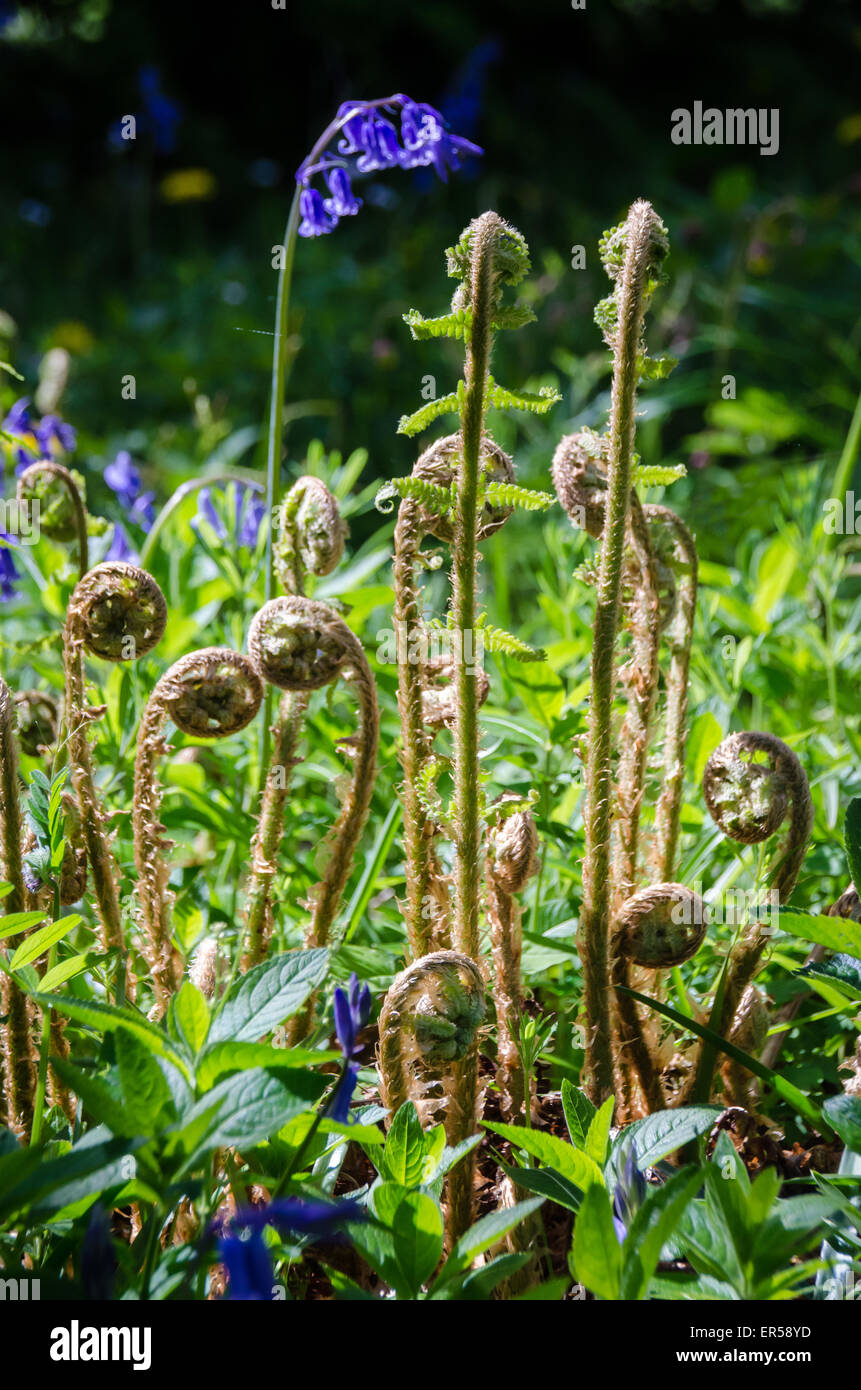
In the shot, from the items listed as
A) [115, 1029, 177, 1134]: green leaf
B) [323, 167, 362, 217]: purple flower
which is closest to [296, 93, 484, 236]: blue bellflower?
[323, 167, 362, 217]: purple flower

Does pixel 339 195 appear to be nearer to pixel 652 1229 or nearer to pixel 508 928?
pixel 508 928

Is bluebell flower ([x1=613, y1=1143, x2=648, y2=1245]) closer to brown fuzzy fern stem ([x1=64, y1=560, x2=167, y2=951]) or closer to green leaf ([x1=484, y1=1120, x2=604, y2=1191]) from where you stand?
green leaf ([x1=484, y1=1120, x2=604, y2=1191])

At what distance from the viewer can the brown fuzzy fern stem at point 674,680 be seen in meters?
1.15

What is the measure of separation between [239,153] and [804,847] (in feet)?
19.5

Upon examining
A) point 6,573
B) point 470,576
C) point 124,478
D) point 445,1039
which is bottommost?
point 445,1039

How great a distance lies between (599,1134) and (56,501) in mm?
883

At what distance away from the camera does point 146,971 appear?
1.24 meters

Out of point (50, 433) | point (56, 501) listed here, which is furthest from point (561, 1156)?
point (50, 433)

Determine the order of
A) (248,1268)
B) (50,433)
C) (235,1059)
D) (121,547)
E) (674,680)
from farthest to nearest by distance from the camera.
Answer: (50,433) < (121,547) < (674,680) < (235,1059) < (248,1268)

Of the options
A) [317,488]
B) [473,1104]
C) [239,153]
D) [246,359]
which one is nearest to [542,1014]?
[473,1104]

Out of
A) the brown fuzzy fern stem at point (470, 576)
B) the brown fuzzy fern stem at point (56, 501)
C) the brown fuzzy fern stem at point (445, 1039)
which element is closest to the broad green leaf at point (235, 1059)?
the brown fuzzy fern stem at point (445, 1039)

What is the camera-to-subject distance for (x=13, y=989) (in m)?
0.98

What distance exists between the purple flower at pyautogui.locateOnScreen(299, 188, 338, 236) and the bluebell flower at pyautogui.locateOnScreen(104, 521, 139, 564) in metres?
0.59

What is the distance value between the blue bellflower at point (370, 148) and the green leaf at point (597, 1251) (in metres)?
0.91
